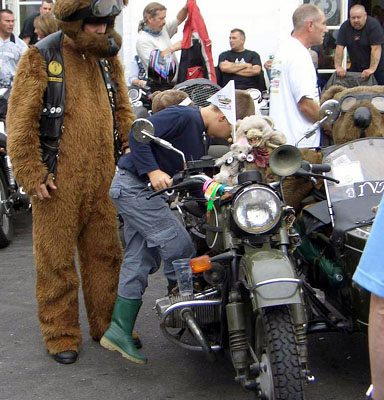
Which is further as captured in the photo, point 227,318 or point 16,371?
point 16,371

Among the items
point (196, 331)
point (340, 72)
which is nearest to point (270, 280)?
point (196, 331)

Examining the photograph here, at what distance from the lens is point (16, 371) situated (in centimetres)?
464

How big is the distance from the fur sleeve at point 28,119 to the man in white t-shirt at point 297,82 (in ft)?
7.80

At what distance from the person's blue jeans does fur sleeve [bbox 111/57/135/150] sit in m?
0.42

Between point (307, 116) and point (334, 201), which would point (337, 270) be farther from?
point (307, 116)

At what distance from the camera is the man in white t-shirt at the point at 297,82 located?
6242 mm

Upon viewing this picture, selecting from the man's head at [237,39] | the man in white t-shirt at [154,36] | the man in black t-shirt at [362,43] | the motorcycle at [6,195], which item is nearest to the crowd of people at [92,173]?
the motorcycle at [6,195]

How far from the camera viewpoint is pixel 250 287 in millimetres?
3619

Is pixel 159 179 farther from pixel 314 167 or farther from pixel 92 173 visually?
pixel 314 167

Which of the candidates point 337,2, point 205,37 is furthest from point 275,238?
point 337,2

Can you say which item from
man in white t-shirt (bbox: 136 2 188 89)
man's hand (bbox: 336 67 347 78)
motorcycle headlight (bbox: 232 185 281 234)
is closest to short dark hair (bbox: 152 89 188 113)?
motorcycle headlight (bbox: 232 185 281 234)

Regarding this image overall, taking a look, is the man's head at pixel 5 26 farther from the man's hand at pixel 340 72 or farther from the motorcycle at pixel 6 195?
the man's hand at pixel 340 72

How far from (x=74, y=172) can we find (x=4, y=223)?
11.0 ft

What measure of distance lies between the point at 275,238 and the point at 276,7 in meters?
7.42
